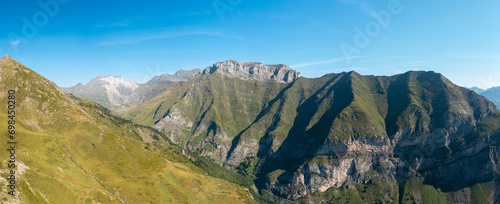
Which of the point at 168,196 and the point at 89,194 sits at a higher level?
the point at 89,194

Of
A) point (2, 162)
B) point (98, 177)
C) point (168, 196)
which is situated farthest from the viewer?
point (168, 196)

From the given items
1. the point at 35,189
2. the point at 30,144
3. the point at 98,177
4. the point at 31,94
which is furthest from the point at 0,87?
the point at 35,189

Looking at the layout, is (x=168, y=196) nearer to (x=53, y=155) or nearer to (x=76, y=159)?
(x=76, y=159)

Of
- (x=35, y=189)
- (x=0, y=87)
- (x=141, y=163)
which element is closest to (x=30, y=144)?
(x=35, y=189)

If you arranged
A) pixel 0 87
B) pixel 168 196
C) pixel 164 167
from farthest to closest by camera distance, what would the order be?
pixel 164 167
pixel 0 87
pixel 168 196

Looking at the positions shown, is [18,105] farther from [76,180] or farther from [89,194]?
[89,194]

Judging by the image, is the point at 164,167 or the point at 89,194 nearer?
the point at 89,194

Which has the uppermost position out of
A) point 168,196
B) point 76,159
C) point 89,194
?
point 76,159
